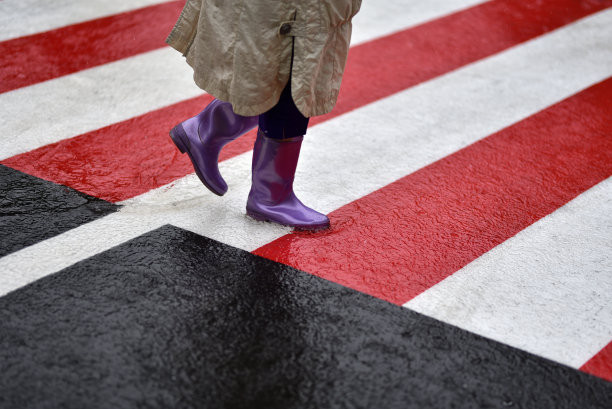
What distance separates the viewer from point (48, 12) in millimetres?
4875

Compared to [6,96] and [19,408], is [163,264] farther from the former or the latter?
[6,96]

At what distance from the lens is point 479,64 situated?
4.73 metres

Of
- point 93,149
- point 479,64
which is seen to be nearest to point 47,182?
point 93,149

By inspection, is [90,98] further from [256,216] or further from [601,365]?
[601,365]

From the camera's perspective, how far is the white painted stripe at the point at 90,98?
3553 millimetres

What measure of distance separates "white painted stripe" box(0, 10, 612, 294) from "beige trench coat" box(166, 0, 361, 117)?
540mm

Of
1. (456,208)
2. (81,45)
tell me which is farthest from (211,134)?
(81,45)

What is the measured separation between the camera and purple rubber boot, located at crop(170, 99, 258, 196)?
9.85ft

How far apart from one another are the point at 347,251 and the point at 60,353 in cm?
110

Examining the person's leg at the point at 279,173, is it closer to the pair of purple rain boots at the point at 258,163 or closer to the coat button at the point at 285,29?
the pair of purple rain boots at the point at 258,163

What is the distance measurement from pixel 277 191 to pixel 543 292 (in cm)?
103

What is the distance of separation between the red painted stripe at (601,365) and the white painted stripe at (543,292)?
21 millimetres

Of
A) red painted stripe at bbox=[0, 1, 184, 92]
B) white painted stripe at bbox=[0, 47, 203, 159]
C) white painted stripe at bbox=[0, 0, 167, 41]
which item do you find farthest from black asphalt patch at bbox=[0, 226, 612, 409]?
white painted stripe at bbox=[0, 0, 167, 41]

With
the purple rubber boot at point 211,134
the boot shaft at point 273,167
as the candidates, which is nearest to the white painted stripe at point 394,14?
the purple rubber boot at point 211,134
